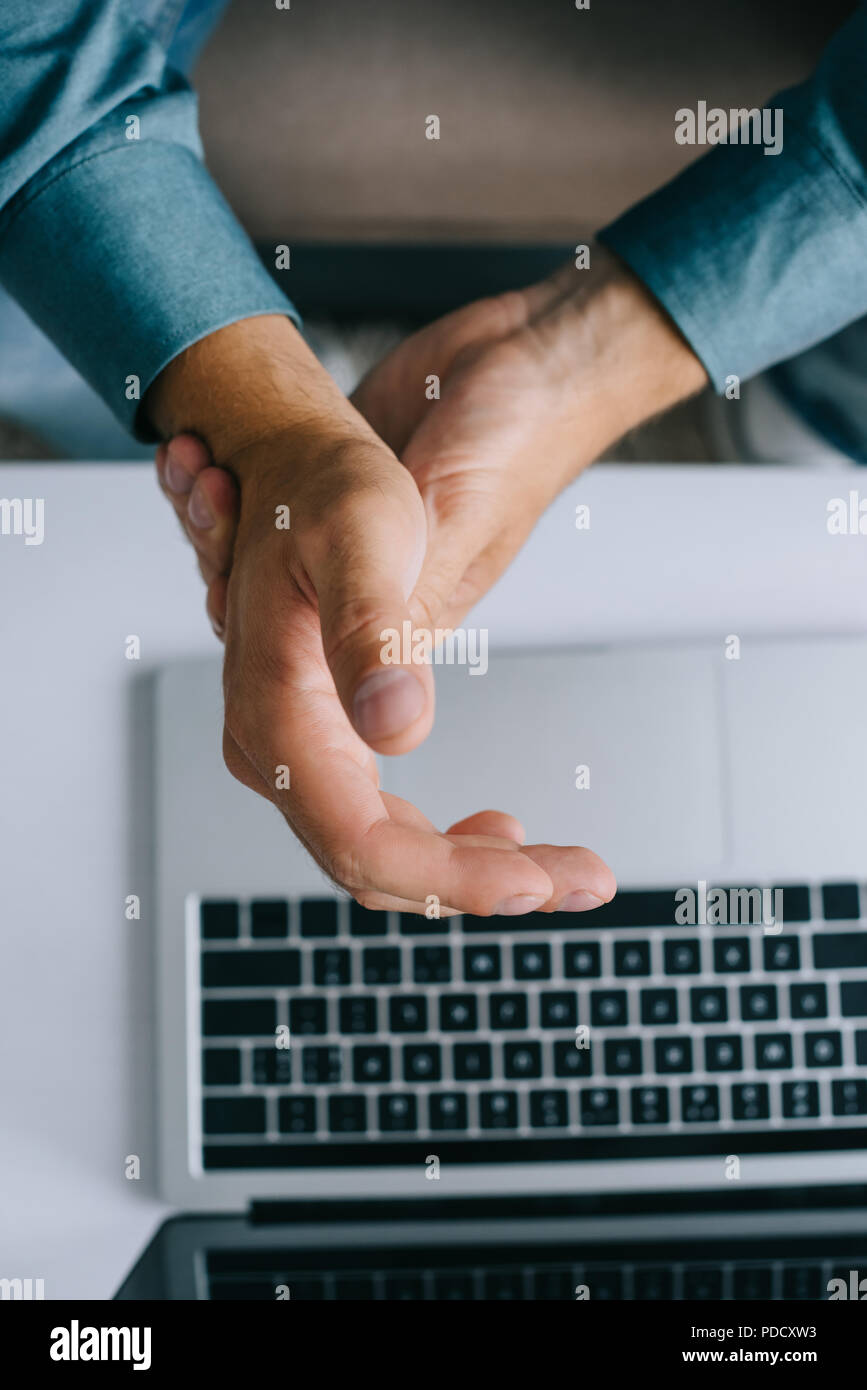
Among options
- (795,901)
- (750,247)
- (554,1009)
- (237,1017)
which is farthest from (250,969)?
(750,247)

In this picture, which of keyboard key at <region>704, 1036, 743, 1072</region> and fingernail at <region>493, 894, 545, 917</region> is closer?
fingernail at <region>493, 894, 545, 917</region>

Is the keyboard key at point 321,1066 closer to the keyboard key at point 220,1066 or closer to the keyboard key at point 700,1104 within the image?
the keyboard key at point 220,1066

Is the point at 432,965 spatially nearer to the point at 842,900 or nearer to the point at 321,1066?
the point at 321,1066

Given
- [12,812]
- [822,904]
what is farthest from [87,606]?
[822,904]

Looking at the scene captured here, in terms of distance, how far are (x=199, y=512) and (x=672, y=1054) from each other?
0.98 ft

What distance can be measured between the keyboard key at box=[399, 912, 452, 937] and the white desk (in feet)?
0.36

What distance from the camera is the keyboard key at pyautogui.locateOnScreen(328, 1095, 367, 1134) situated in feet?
1.36

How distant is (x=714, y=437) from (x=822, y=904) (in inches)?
18.4

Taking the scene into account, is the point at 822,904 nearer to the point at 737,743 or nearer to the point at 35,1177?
the point at 737,743

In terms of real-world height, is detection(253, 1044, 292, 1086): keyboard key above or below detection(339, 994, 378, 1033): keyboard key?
below

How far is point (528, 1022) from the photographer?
0.42 metres

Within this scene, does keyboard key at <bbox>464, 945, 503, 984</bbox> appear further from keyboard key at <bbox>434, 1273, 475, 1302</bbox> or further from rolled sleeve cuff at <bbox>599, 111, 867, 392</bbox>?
rolled sleeve cuff at <bbox>599, 111, 867, 392</bbox>

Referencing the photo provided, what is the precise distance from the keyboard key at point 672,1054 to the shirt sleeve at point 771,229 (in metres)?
0.31

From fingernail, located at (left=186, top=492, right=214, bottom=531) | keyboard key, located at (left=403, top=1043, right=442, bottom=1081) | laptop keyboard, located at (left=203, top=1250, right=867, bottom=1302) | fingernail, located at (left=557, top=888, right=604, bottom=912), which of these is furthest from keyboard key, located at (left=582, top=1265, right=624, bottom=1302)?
fingernail, located at (left=186, top=492, right=214, bottom=531)
